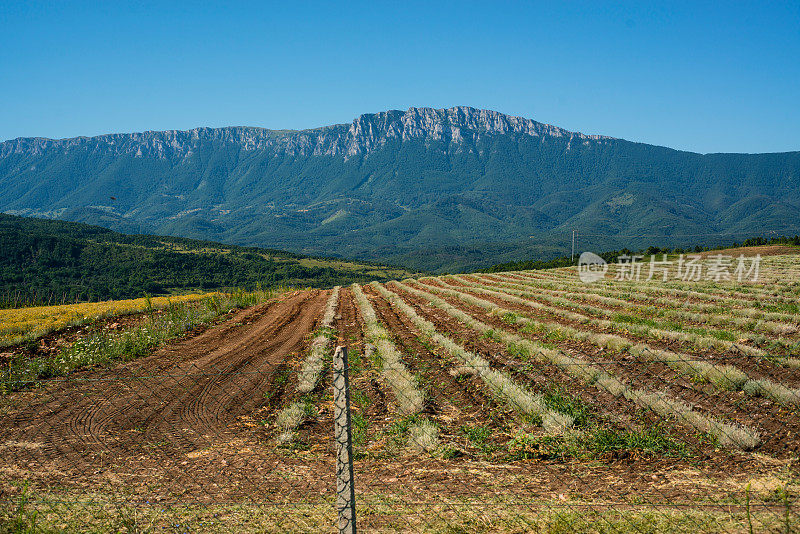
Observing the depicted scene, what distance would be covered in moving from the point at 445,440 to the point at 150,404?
241 inches

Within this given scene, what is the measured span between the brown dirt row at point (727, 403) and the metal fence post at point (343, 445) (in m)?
4.49

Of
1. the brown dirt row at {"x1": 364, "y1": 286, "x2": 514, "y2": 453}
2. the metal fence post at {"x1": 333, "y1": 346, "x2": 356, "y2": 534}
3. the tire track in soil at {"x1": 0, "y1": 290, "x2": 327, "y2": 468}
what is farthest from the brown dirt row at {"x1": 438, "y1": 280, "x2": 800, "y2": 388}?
the tire track in soil at {"x1": 0, "y1": 290, "x2": 327, "y2": 468}

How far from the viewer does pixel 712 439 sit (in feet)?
21.7

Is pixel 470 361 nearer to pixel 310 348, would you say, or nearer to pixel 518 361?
pixel 518 361

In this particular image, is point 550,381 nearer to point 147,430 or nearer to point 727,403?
point 727,403

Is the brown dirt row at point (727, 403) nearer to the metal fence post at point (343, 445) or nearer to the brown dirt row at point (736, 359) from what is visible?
the brown dirt row at point (736, 359)

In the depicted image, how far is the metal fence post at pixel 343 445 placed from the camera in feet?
13.5

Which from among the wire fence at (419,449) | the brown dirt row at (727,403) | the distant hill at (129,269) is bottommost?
the distant hill at (129,269)

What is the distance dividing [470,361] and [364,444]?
4.87 m

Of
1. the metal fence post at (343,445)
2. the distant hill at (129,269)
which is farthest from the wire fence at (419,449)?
the distant hill at (129,269)

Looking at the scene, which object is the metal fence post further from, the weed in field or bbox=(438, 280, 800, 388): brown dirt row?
bbox=(438, 280, 800, 388): brown dirt row

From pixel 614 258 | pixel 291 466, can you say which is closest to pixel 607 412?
pixel 291 466

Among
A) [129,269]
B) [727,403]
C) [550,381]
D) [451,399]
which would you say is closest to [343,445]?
[451,399]

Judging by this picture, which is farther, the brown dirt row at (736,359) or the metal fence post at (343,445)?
the brown dirt row at (736,359)
